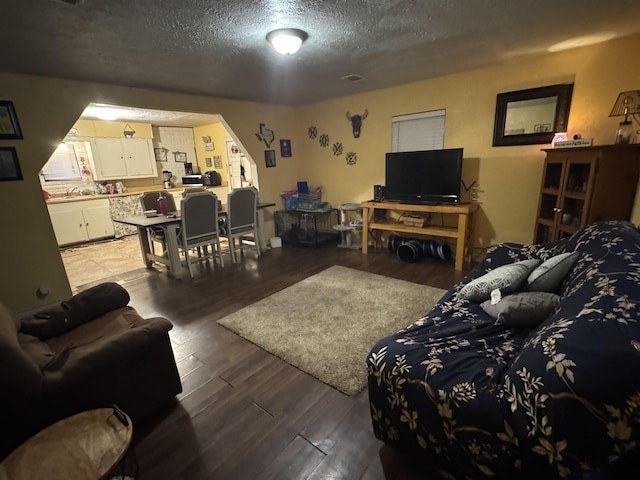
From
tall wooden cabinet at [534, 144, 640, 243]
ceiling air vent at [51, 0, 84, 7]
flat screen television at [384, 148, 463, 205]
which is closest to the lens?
ceiling air vent at [51, 0, 84, 7]

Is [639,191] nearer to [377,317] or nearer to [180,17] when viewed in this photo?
[377,317]

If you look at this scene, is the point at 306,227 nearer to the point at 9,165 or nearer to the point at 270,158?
the point at 270,158

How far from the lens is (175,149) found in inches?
284

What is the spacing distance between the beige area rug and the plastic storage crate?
61.7 inches

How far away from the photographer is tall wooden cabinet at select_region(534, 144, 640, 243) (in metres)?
2.39

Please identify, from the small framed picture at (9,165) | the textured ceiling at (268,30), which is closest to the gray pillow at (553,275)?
the textured ceiling at (268,30)

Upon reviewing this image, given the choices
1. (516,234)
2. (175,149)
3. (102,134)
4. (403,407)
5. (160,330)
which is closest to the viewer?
(403,407)

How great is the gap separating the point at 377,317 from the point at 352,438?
3.93ft

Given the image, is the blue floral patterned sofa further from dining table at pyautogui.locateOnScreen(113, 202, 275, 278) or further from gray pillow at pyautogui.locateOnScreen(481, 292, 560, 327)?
dining table at pyautogui.locateOnScreen(113, 202, 275, 278)

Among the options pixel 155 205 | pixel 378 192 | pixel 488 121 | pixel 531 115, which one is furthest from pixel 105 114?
pixel 531 115

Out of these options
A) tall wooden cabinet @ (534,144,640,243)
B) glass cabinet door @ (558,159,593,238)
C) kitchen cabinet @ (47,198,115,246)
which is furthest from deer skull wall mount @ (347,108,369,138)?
kitchen cabinet @ (47,198,115,246)

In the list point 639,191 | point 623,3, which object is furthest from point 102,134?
point 639,191

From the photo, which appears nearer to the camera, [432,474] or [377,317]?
[432,474]

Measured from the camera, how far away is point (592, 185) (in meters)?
2.44
